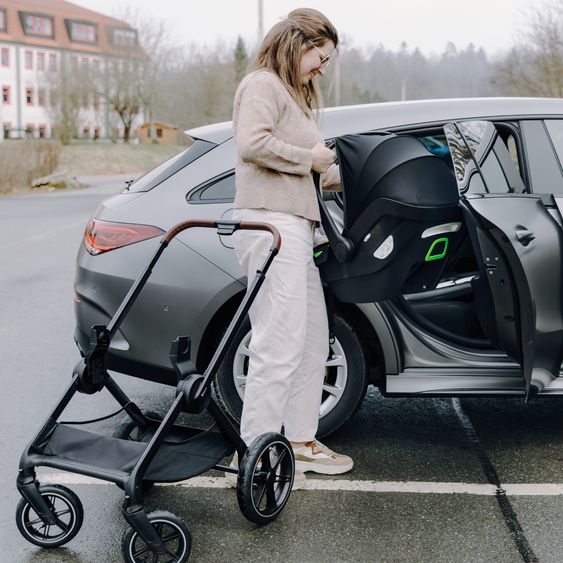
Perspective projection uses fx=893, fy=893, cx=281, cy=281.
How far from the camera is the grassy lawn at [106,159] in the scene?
1795 inches

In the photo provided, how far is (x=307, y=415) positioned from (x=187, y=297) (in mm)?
749

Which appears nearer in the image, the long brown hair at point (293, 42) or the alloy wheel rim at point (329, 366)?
the long brown hair at point (293, 42)

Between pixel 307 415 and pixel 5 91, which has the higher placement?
pixel 5 91

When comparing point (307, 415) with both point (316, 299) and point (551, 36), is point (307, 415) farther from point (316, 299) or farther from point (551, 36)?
point (551, 36)

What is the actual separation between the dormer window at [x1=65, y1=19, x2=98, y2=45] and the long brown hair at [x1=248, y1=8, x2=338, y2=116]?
91.2 metres

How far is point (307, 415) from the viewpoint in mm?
3783

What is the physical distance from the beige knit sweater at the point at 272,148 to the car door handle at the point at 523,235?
805 millimetres

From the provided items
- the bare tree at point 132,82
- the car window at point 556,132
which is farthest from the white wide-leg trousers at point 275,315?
the bare tree at point 132,82

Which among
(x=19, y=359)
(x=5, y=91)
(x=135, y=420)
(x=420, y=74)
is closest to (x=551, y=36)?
(x=19, y=359)

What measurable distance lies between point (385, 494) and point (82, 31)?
93196 mm

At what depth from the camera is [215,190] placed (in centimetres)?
407

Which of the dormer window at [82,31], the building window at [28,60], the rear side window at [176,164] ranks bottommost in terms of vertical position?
the rear side window at [176,164]

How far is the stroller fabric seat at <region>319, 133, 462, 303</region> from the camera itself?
3359mm

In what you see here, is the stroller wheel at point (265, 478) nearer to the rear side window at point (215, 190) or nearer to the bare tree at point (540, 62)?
the rear side window at point (215, 190)
